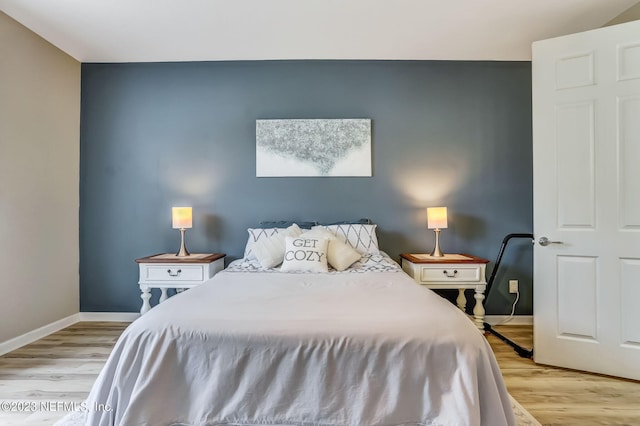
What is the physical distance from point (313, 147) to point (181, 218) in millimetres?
1421

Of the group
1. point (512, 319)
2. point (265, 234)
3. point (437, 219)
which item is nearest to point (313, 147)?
point (265, 234)

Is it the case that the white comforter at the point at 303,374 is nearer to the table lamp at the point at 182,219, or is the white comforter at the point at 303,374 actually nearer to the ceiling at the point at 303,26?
the table lamp at the point at 182,219

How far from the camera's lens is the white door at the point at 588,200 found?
2.18m

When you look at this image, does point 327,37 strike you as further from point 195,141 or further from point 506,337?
point 506,337

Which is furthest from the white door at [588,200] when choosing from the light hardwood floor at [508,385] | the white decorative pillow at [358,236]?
the white decorative pillow at [358,236]

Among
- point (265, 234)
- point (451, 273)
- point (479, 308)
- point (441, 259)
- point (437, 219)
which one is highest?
point (437, 219)

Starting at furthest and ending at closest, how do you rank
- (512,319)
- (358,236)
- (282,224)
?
(512,319)
(282,224)
(358,236)

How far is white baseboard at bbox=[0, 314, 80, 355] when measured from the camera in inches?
101

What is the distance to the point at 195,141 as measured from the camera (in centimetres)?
333

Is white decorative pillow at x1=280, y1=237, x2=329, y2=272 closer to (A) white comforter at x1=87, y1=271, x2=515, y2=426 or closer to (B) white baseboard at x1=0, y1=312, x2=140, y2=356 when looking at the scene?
(A) white comforter at x1=87, y1=271, x2=515, y2=426

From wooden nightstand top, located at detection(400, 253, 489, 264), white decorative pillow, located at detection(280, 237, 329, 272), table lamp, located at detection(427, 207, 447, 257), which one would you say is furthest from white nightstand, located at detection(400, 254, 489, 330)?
white decorative pillow, located at detection(280, 237, 329, 272)

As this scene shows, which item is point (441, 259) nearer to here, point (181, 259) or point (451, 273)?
point (451, 273)

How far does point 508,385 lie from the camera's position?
212 centimetres

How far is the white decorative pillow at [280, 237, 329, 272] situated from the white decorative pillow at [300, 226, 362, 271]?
0.16ft
